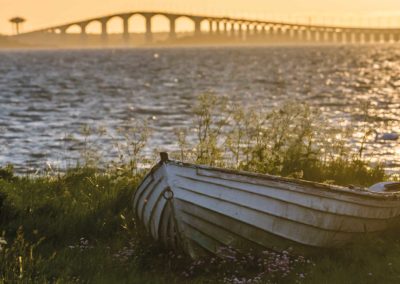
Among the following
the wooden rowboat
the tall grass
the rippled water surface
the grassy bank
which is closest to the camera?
the grassy bank

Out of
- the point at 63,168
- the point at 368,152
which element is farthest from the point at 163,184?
the point at 368,152

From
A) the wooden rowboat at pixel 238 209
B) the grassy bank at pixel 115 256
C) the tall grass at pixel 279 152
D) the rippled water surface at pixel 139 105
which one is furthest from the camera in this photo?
the rippled water surface at pixel 139 105

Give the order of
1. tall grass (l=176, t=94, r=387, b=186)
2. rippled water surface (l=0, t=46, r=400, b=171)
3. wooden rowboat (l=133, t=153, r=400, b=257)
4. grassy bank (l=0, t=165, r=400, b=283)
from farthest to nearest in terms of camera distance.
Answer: rippled water surface (l=0, t=46, r=400, b=171) → tall grass (l=176, t=94, r=387, b=186) → wooden rowboat (l=133, t=153, r=400, b=257) → grassy bank (l=0, t=165, r=400, b=283)

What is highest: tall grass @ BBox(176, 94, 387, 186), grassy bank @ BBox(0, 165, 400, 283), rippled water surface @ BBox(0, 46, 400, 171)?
tall grass @ BBox(176, 94, 387, 186)

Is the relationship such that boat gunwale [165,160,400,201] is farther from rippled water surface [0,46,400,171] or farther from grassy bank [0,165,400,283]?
rippled water surface [0,46,400,171]

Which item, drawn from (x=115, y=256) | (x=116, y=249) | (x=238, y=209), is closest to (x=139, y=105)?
(x=116, y=249)

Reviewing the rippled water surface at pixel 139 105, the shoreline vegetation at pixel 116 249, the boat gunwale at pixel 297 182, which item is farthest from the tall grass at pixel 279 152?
the boat gunwale at pixel 297 182

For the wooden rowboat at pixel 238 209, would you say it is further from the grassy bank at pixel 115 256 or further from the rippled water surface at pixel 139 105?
the rippled water surface at pixel 139 105

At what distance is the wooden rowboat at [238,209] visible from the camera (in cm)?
807

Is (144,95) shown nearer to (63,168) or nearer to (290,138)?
(63,168)

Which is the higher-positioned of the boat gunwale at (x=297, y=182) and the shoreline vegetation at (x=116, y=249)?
the boat gunwale at (x=297, y=182)

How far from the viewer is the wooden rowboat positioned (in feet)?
26.5

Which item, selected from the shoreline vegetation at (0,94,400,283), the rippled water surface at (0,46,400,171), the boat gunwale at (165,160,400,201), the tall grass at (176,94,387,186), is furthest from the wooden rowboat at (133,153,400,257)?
the rippled water surface at (0,46,400,171)

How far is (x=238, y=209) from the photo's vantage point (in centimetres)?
818
